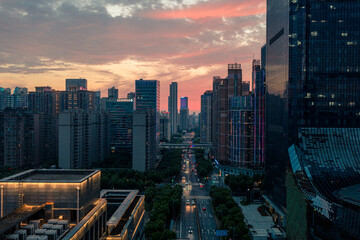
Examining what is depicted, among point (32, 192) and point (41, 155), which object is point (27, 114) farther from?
point (32, 192)

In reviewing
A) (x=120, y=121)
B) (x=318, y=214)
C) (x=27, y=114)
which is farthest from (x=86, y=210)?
(x=120, y=121)

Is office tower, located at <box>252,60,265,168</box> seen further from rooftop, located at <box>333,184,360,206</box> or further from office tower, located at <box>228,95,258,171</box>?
→ rooftop, located at <box>333,184,360,206</box>

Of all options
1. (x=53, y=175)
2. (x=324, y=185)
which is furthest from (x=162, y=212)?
(x=324, y=185)

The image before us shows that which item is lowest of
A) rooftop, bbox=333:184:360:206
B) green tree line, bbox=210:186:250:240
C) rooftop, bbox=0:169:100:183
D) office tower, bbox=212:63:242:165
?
green tree line, bbox=210:186:250:240

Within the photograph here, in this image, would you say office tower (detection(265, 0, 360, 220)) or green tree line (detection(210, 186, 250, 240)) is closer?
green tree line (detection(210, 186, 250, 240))

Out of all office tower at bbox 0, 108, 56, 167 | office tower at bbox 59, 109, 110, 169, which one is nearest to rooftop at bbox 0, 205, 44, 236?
office tower at bbox 59, 109, 110, 169

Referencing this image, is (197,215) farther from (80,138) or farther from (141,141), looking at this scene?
(80,138)

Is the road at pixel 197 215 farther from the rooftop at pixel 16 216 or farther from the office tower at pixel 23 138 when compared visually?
the office tower at pixel 23 138
